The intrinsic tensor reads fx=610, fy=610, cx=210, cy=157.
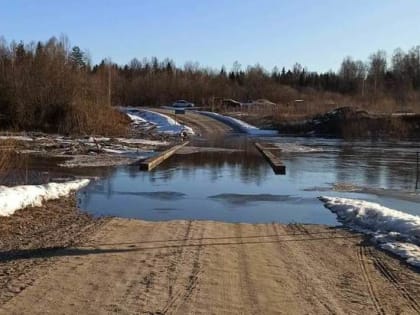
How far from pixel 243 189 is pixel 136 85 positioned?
104647mm

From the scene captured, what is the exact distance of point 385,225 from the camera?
37.9 ft

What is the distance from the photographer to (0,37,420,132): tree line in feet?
147

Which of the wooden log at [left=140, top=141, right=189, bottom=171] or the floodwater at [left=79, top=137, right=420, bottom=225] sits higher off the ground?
the wooden log at [left=140, top=141, right=189, bottom=171]

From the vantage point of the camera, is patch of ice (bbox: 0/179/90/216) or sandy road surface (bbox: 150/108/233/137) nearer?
patch of ice (bbox: 0/179/90/216)

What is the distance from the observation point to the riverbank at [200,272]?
6.60m

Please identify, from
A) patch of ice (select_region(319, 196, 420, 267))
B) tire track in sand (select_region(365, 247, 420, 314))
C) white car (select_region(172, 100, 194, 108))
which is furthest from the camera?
white car (select_region(172, 100, 194, 108))

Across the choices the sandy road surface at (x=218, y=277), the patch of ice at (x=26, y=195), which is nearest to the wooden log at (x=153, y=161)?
the patch of ice at (x=26, y=195)

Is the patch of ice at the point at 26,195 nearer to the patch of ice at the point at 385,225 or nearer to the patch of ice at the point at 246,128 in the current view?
the patch of ice at the point at 385,225

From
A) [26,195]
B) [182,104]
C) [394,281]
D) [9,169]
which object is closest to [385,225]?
[394,281]

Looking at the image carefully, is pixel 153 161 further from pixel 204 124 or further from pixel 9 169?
pixel 204 124

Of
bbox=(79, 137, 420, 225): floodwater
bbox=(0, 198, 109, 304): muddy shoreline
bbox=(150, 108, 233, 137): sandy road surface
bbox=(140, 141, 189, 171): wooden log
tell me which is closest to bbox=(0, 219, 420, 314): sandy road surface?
bbox=(0, 198, 109, 304): muddy shoreline

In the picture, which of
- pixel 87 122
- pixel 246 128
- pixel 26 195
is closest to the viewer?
pixel 26 195

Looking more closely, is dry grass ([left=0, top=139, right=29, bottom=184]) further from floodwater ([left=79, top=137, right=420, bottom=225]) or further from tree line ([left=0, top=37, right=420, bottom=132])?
tree line ([left=0, top=37, right=420, bottom=132])

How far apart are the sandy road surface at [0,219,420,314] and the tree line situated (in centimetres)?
3436
